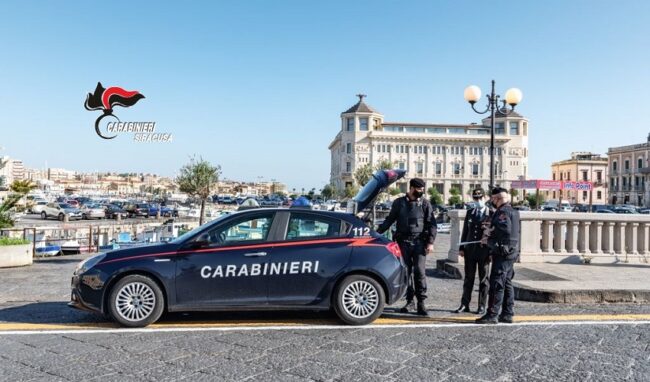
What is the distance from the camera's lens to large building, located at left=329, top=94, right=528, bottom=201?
104 m

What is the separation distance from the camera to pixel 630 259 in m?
11.0

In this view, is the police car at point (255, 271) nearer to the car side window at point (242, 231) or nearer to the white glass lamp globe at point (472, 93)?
the car side window at point (242, 231)

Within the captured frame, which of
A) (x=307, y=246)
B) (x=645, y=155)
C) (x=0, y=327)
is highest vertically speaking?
(x=645, y=155)

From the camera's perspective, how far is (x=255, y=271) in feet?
19.8

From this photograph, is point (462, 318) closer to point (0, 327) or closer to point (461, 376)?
point (461, 376)

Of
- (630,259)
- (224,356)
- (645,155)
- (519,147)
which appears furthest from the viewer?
(519,147)

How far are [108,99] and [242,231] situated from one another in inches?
650

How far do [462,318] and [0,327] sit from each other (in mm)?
5425

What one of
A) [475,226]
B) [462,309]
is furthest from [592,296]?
[475,226]

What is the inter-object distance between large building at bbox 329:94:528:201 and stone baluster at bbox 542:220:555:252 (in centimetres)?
9168

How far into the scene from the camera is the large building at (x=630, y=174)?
98.2 m

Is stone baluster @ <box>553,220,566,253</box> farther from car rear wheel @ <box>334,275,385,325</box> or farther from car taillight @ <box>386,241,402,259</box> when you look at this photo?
car rear wheel @ <box>334,275,385,325</box>

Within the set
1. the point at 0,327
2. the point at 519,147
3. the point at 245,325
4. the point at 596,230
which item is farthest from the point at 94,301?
the point at 519,147

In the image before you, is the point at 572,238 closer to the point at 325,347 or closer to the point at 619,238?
the point at 619,238
